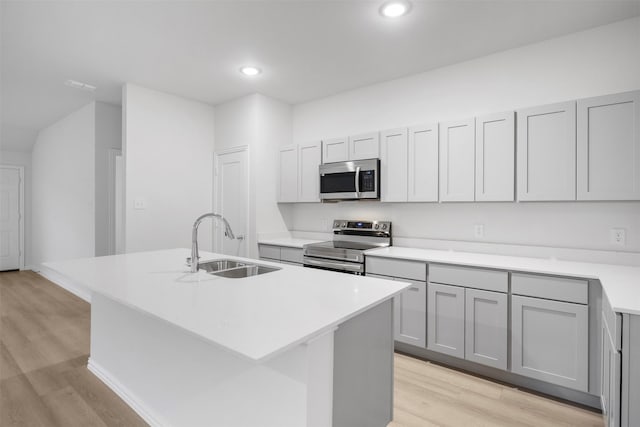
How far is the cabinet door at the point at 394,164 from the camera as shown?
10.3ft

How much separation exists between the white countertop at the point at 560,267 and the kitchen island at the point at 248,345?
39.2 inches

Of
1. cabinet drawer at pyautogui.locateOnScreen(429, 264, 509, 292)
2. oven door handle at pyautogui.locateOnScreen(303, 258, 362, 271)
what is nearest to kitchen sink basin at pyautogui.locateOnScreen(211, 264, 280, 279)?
oven door handle at pyautogui.locateOnScreen(303, 258, 362, 271)

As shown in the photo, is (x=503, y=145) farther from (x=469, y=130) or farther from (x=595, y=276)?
(x=595, y=276)

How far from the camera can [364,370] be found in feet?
5.17

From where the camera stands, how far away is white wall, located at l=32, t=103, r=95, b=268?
4.51m

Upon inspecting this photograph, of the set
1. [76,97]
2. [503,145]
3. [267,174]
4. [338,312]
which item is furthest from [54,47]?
[503,145]

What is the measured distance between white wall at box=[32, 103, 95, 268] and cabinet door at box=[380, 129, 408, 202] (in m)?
3.80

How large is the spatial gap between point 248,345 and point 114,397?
1891mm

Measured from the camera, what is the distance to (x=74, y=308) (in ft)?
13.6

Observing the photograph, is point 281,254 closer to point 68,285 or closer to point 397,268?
point 397,268

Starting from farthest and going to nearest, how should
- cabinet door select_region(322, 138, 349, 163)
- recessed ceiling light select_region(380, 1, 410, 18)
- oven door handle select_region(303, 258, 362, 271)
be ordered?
cabinet door select_region(322, 138, 349, 163) < oven door handle select_region(303, 258, 362, 271) < recessed ceiling light select_region(380, 1, 410, 18)

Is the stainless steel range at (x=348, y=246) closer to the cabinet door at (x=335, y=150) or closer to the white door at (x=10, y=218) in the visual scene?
the cabinet door at (x=335, y=150)

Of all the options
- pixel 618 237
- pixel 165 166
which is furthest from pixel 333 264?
pixel 165 166

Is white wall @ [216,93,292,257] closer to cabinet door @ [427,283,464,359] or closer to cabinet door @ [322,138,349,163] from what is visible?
cabinet door @ [322,138,349,163]
